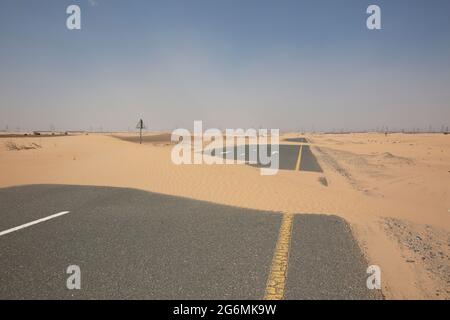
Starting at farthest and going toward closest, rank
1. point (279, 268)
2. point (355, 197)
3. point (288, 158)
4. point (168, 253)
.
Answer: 1. point (288, 158)
2. point (355, 197)
3. point (168, 253)
4. point (279, 268)

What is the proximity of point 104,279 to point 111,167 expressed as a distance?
33.1 ft

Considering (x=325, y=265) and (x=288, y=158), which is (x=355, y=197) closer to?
(x=325, y=265)

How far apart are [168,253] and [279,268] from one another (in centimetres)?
150

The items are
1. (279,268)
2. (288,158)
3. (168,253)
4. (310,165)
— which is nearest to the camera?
(279,268)

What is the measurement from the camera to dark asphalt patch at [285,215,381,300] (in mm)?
2893

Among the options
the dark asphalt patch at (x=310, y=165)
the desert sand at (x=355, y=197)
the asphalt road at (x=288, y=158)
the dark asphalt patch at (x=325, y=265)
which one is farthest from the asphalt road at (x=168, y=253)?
the asphalt road at (x=288, y=158)

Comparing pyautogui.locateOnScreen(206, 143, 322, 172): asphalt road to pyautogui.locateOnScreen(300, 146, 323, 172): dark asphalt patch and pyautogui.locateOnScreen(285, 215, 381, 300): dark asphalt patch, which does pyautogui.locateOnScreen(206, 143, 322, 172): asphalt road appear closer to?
pyautogui.locateOnScreen(300, 146, 323, 172): dark asphalt patch

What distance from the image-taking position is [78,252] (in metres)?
3.87

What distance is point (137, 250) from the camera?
12.9 ft

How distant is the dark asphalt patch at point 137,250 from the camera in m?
2.95

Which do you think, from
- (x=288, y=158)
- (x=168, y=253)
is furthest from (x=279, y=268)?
(x=288, y=158)

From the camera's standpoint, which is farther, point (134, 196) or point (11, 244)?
point (134, 196)
